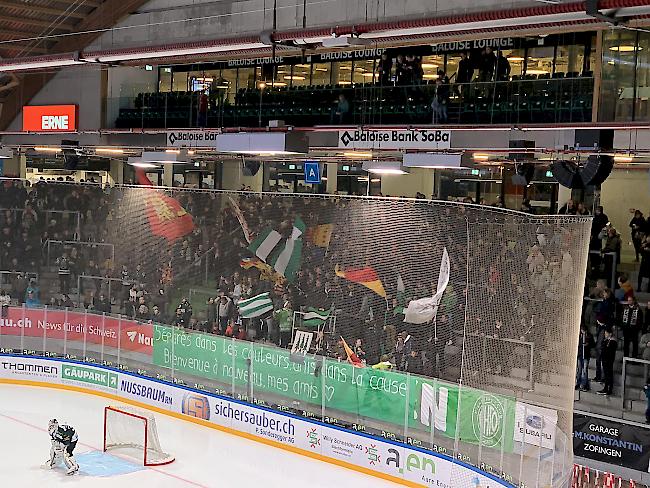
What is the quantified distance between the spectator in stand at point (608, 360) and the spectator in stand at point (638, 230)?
2.14 metres

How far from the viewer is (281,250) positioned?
49.7 feet

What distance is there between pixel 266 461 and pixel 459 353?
3.21m

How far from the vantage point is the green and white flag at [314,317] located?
14.1 m

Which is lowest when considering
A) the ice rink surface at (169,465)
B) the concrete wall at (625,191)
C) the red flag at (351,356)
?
the ice rink surface at (169,465)

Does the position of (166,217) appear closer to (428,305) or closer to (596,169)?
(428,305)

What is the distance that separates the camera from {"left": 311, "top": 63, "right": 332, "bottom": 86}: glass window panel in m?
21.0

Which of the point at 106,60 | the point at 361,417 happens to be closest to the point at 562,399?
the point at 361,417

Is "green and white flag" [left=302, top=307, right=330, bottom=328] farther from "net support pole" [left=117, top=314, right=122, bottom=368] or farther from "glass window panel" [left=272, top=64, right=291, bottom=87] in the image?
"glass window panel" [left=272, top=64, right=291, bottom=87]

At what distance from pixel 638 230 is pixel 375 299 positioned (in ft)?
16.3

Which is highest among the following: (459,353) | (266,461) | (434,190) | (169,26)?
(169,26)

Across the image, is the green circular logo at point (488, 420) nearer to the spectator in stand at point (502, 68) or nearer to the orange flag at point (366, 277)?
the orange flag at point (366, 277)

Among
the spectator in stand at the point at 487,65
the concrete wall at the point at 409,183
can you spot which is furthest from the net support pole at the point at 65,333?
the spectator in stand at the point at 487,65

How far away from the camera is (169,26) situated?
857 inches

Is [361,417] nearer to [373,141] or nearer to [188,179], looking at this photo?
[373,141]
